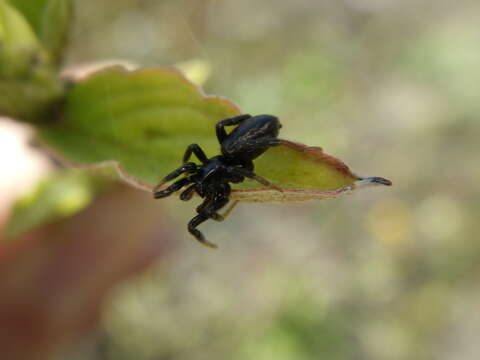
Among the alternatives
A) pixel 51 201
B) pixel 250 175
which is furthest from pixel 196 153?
pixel 51 201

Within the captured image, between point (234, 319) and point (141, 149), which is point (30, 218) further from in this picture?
point (234, 319)

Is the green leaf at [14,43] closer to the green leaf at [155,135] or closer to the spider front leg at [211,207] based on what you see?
the green leaf at [155,135]

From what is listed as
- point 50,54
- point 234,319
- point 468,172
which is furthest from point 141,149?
point 468,172

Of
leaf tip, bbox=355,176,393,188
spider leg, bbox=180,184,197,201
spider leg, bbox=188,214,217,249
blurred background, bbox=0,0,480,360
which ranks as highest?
blurred background, bbox=0,0,480,360

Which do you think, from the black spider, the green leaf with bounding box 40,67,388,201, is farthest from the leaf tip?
the black spider

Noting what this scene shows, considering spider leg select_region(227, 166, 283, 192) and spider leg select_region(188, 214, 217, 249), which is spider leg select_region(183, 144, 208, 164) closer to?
spider leg select_region(227, 166, 283, 192)

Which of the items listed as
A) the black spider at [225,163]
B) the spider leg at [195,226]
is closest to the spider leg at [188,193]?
the black spider at [225,163]

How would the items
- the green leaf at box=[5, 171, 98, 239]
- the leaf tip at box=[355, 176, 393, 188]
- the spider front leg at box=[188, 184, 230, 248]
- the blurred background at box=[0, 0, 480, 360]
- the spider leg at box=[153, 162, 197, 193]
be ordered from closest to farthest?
the leaf tip at box=[355, 176, 393, 188]
the spider leg at box=[153, 162, 197, 193]
the spider front leg at box=[188, 184, 230, 248]
the green leaf at box=[5, 171, 98, 239]
the blurred background at box=[0, 0, 480, 360]

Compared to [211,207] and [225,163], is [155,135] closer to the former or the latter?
[225,163]
